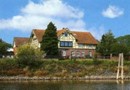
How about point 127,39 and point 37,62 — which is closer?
point 37,62

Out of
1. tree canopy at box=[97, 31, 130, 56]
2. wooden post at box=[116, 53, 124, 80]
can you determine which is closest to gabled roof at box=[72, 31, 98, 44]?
tree canopy at box=[97, 31, 130, 56]

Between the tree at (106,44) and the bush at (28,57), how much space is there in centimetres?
1983

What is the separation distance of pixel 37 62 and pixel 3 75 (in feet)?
24.9

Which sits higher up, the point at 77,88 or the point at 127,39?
the point at 127,39

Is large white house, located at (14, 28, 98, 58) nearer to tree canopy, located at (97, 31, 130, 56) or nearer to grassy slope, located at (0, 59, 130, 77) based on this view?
tree canopy, located at (97, 31, 130, 56)

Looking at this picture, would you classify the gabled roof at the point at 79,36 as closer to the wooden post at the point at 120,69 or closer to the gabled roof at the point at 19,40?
the gabled roof at the point at 19,40

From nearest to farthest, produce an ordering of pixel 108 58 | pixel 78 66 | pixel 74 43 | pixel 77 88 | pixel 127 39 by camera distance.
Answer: pixel 77 88 → pixel 78 66 → pixel 108 58 → pixel 74 43 → pixel 127 39

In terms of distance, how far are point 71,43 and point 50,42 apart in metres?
11.7

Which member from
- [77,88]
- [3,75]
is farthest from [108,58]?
[77,88]

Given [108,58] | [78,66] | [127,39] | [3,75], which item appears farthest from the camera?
[127,39]

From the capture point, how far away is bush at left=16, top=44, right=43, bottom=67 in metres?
72.8

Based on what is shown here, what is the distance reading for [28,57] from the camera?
7338cm

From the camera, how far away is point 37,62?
241ft

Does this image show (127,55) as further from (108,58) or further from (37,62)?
(37,62)
